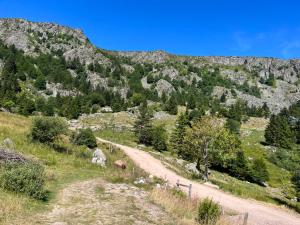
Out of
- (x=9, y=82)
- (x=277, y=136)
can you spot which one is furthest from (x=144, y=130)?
(x=9, y=82)

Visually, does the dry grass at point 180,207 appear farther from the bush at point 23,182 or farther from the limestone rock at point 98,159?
the limestone rock at point 98,159

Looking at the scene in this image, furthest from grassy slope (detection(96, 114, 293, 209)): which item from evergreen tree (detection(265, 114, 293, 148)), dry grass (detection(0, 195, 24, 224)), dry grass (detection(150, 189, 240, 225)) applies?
dry grass (detection(0, 195, 24, 224))

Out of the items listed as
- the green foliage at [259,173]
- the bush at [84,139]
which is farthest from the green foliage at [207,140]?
the green foliage at [259,173]

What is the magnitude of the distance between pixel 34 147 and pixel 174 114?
9008 centimetres

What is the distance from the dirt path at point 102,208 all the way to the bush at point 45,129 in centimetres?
1514

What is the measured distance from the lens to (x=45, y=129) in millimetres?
38375

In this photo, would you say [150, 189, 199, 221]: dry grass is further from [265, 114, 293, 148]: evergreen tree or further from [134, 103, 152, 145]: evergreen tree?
[265, 114, 293, 148]: evergreen tree

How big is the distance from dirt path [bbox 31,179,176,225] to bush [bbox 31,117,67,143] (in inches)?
596

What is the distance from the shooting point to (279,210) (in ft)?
97.9

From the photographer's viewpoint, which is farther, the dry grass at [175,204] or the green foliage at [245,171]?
the green foliage at [245,171]

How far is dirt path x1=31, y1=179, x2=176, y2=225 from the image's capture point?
51.8ft

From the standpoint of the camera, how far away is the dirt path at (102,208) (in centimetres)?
1577

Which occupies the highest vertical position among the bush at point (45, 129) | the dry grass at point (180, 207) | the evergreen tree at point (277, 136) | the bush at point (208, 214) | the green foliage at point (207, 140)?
the evergreen tree at point (277, 136)

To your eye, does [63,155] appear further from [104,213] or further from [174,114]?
[174,114]
